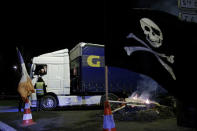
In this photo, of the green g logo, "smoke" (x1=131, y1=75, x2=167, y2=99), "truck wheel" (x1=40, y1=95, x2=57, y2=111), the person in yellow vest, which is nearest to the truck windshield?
the person in yellow vest

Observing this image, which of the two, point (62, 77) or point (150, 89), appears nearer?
point (150, 89)

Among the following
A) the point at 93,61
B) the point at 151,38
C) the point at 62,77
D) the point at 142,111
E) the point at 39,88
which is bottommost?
the point at 142,111

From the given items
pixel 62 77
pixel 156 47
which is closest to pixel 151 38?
pixel 156 47

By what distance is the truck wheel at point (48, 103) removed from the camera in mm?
12344

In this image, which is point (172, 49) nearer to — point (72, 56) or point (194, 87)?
point (194, 87)

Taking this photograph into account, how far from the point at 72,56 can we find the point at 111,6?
9.14 meters

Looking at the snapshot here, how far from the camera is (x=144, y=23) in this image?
4516mm

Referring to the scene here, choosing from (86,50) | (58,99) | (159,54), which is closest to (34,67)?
(58,99)

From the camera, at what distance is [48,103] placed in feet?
40.7

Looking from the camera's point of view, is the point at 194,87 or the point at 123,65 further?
the point at 123,65

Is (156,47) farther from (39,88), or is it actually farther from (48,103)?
(48,103)

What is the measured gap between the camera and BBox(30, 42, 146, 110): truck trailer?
12.4 meters

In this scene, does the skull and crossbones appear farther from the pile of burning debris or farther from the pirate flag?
the pile of burning debris

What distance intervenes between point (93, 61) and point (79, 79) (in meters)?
1.33
